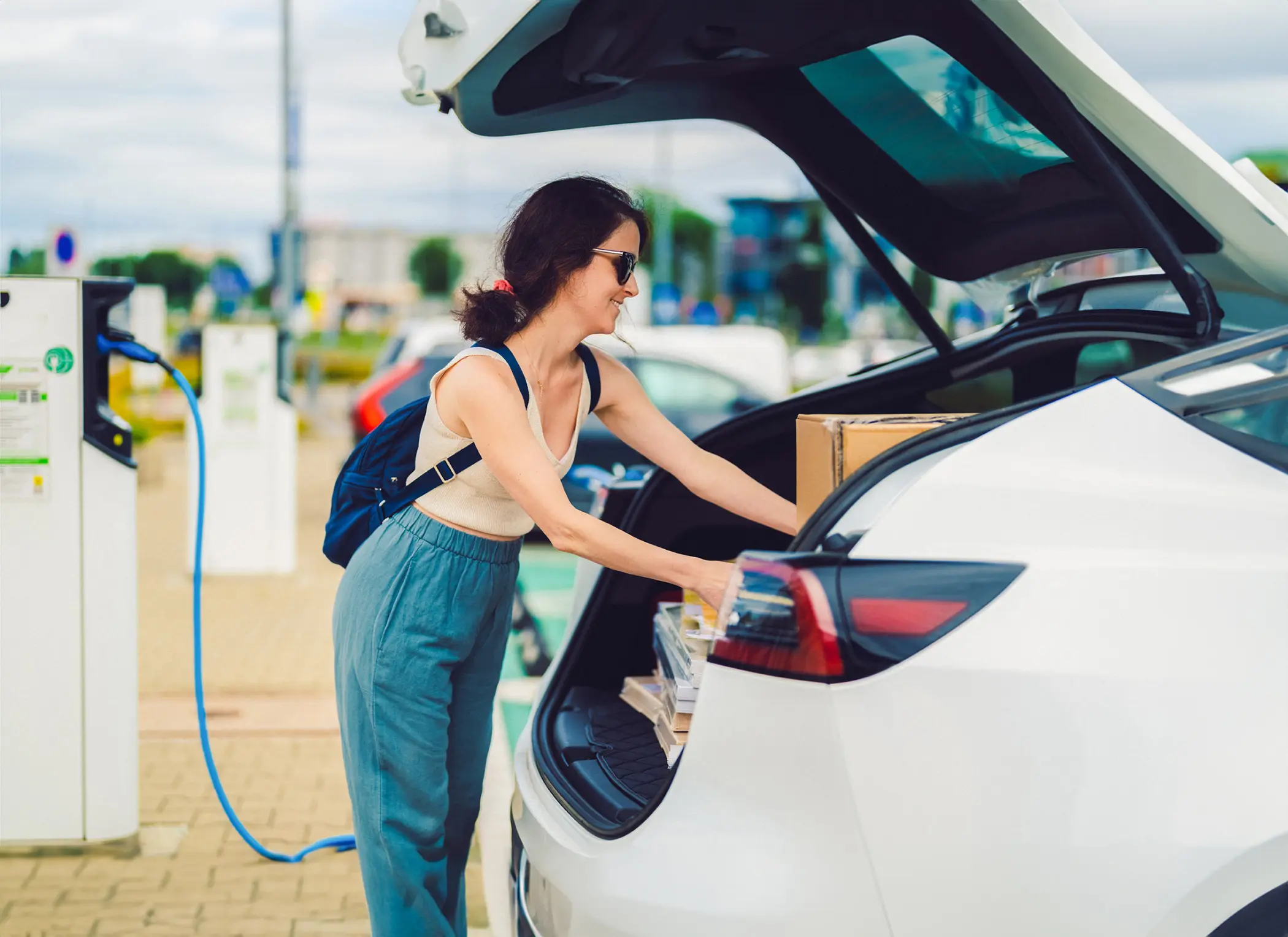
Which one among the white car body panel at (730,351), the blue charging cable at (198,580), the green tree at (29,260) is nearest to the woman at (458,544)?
the blue charging cable at (198,580)

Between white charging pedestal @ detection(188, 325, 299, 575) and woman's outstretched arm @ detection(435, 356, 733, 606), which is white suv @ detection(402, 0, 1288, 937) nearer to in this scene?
woman's outstretched arm @ detection(435, 356, 733, 606)

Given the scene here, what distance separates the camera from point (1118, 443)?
72.8 inches

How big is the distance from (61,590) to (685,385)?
8202 mm

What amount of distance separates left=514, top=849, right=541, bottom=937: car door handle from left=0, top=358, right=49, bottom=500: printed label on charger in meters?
2.50

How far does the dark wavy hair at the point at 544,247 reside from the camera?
2736mm

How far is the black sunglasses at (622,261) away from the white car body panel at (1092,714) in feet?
3.69

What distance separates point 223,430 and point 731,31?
26.4 feet

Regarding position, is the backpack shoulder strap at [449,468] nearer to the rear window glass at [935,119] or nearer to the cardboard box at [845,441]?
the cardboard box at [845,441]

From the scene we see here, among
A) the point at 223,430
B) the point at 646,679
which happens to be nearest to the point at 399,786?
the point at 646,679

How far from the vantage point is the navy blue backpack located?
290 cm

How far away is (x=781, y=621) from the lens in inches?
73.5

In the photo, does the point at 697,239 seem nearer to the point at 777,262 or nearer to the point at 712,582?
→ the point at 777,262

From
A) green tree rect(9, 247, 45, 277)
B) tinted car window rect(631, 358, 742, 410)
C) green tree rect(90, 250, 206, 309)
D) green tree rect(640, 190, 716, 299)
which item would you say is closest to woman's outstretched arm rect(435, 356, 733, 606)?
tinted car window rect(631, 358, 742, 410)

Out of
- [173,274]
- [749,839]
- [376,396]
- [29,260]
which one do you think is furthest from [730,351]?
[173,274]
